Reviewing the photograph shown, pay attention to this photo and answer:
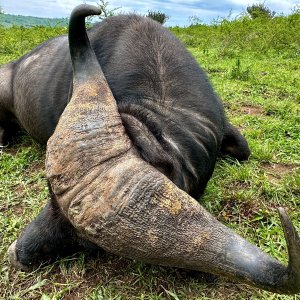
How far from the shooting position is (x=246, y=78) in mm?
7254

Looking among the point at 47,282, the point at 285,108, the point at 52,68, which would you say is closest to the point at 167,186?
the point at 47,282

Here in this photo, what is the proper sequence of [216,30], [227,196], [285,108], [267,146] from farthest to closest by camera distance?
[216,30] → [285,108] → [267,146] → [227,196]

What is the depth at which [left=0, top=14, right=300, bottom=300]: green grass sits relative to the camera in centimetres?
259

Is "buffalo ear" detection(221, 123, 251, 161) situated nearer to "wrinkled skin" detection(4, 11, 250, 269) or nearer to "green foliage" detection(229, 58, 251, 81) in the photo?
"wrinkled skin" detection(4, 11, 250, 269)

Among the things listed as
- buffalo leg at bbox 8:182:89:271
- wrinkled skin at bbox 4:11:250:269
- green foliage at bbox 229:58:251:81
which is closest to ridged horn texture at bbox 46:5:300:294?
wrinkled skin at bbox 4:11:250:269

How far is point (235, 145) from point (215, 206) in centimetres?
88

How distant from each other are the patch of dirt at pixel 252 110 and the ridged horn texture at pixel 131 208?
3.62 meters

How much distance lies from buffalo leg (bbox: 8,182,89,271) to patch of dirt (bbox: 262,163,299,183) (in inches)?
71.3

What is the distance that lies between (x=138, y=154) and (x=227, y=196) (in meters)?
1.51

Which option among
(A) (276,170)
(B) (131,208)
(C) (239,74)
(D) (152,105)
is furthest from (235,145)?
(C) (239,74)

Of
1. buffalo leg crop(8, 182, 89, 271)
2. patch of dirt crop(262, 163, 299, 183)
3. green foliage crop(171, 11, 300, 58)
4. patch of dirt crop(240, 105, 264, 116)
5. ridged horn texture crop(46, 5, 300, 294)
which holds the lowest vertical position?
green foliage crop(171, 11, 300, 58)

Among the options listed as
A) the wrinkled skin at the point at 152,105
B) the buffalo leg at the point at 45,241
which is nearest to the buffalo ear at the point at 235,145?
the wrinkled skin at the point at 152,105

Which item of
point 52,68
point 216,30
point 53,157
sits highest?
point 53,157

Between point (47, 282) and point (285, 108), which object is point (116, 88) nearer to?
point (47, 282)
